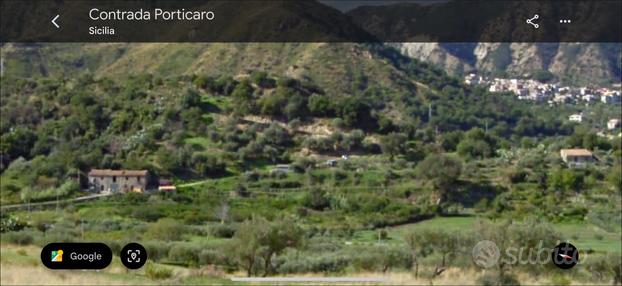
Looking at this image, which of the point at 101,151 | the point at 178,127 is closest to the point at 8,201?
the point at 101,151

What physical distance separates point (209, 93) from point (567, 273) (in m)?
31.9

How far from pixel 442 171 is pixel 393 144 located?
4.30 m

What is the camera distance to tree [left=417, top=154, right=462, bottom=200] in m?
21.4

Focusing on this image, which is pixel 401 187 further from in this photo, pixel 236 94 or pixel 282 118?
pixel 236 94

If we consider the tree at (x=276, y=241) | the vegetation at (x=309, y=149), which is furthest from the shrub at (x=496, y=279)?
the vegetation at (x=309, y=149)

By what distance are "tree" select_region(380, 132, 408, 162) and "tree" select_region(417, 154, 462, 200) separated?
5.77ft

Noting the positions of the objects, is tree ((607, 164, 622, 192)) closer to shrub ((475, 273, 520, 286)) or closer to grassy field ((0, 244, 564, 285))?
grassy field ((0, 244, 564, 285))

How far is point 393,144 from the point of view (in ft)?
84.7

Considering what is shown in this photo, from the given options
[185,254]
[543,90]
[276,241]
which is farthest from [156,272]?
[276,241]

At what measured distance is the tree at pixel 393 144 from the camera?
25.0m

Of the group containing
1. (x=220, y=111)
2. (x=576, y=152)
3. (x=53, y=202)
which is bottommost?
(x=53, y=202)

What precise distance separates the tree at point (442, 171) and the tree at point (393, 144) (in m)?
1.76

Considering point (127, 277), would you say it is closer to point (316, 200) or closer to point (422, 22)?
point (422, 22)

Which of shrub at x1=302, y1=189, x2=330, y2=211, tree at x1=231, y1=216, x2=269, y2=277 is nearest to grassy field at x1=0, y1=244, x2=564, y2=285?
tree at x1=231, y1=216, x2=269, y2=277
